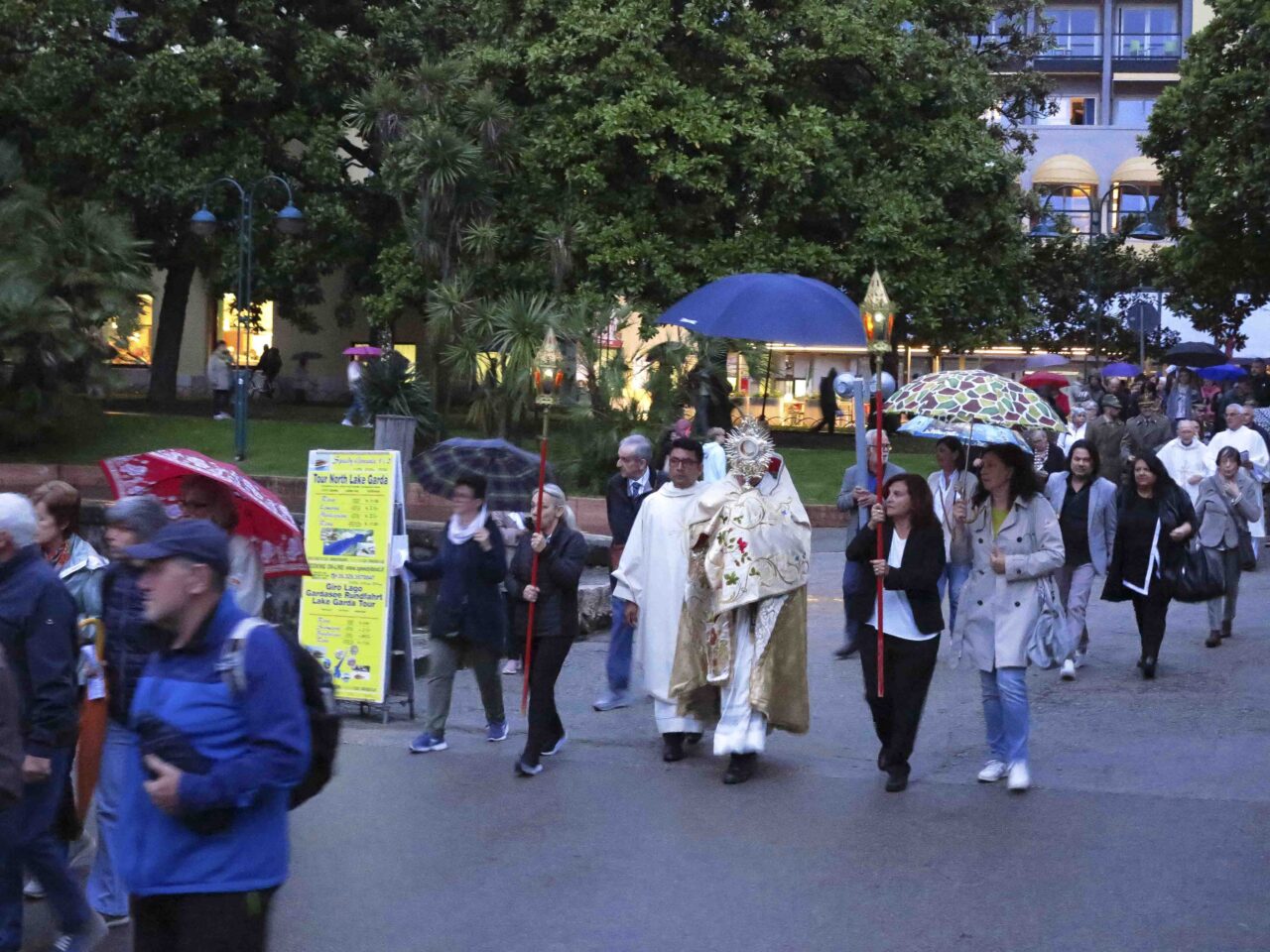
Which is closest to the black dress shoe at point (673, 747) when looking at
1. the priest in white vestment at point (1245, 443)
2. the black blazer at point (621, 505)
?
the black blazer at point (621, 505)

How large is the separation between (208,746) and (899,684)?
500cm

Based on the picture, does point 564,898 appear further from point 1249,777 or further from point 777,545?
point 1249,777

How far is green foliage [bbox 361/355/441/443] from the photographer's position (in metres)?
26.3

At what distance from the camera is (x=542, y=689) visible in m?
8.51

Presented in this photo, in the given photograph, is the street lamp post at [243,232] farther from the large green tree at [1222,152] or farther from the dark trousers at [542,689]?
the dark trousers at [542,689]

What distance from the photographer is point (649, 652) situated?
9.38 m

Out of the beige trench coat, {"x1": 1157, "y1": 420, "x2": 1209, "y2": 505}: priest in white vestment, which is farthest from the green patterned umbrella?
{"x1": 1157, "y1": 420, "x2": 1209, "y2": 505}: priest in white vestment

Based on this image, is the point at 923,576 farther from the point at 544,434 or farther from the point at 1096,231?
the point at 1096,231

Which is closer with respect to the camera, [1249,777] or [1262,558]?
[1249,777]

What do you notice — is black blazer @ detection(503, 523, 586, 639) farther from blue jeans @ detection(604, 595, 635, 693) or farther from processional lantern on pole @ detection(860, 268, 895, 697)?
blue jeans @ detection(604, 595, 635, 693)

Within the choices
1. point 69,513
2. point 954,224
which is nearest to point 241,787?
point 69,513

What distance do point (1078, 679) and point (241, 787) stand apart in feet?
28.7

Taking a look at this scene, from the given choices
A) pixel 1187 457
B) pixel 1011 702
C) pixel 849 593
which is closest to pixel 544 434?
pixel 849 593

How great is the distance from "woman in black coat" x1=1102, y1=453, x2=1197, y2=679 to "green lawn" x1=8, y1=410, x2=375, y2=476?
658 inches
